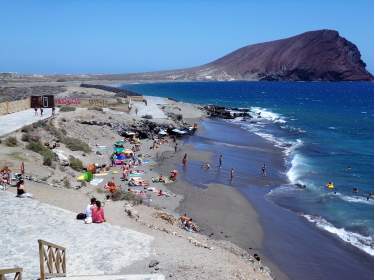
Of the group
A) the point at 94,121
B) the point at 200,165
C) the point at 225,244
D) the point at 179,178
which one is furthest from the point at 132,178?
the point at 94,121

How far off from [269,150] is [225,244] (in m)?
24.0

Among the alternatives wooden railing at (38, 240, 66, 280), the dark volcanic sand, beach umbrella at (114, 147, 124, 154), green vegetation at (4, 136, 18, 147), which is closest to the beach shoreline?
the dark volcanic sand

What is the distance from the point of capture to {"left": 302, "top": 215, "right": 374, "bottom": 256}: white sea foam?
18547 millimetres

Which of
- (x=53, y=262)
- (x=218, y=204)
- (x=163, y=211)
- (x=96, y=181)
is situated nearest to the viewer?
(x=53, y=262)

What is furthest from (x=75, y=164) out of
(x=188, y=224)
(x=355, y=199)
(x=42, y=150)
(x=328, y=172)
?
(x=328, y=172)

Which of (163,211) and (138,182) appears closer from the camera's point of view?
(163,211)

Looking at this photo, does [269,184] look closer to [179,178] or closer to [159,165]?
[179,178]

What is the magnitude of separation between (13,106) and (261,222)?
82.6ft

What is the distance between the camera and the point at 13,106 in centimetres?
3894

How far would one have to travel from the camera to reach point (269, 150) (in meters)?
40.1

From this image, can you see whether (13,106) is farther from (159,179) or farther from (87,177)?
(87,177)

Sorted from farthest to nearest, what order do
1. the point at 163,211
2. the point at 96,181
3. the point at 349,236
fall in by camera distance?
the point at 96,181, the point at 163,211, the point at 349,236

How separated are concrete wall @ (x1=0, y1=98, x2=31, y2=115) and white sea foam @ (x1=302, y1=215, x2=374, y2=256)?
24543 millimetres

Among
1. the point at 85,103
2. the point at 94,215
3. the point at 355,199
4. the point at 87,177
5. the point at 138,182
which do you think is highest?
the point at 94,215
